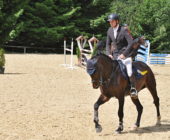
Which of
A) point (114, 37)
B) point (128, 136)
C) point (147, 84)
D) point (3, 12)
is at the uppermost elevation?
point (3, 12)

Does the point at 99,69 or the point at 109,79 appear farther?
the point at 109,79

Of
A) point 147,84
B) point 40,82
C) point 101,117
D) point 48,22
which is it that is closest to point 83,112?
point 101,117

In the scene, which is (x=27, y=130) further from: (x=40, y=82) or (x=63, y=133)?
(x=40, y=82)

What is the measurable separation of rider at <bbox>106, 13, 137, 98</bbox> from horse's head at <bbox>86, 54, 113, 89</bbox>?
392 millimetres

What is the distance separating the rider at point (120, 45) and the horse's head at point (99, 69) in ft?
1.29

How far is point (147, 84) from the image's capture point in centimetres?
795

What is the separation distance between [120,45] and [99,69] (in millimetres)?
945

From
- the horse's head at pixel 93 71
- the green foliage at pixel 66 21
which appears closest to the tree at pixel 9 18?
the green foliage at pixel 66 21

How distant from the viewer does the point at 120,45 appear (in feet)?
24.4

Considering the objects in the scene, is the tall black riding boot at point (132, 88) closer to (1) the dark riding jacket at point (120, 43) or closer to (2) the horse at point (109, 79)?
(2) the horse at point (109, 79)

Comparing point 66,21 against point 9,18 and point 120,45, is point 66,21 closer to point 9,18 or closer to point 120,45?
point 9,18

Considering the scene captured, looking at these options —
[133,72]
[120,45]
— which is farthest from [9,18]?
[133,72]

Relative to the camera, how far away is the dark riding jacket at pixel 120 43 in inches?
284

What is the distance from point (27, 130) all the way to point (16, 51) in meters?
31.1
